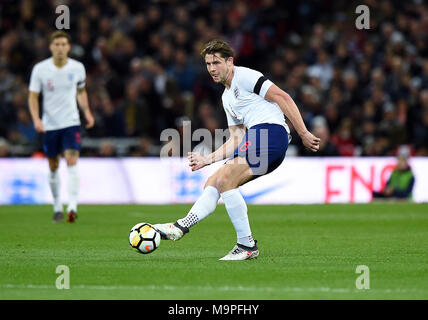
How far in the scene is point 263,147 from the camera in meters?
9.15

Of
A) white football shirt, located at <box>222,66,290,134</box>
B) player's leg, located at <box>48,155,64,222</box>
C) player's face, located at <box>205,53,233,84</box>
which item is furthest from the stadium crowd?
player's face, located at <box>205,53,233,84</box>

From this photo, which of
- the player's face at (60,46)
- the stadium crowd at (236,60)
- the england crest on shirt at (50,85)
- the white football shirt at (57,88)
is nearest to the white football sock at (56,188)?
the white football shirt at (57,88)

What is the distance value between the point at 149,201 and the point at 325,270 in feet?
36.5

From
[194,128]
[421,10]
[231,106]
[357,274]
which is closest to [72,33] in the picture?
[194,128]

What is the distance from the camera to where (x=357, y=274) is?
8.22 m

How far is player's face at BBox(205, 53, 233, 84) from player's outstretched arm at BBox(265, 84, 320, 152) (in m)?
0.50

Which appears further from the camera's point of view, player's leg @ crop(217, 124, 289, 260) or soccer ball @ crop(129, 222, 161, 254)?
player's leg @ crop(217, 124, 289, 260)

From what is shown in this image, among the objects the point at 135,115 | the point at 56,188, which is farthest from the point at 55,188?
the point at 135,115

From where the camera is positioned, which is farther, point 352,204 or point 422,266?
point 352,204

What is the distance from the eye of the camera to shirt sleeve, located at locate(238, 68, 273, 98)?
9164mm

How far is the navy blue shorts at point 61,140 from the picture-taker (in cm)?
1401

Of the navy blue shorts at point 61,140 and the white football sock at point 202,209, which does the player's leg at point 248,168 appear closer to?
the white football sock at point 202,209

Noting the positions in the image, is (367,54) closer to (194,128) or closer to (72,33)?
(194,128)

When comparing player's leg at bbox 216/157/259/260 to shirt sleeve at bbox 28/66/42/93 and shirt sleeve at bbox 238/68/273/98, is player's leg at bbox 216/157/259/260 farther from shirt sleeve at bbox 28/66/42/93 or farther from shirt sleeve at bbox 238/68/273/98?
shirt sleeve at bbox 28/66/42/93
